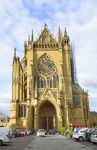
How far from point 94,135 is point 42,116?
3986 centimetres

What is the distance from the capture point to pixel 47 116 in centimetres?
6562

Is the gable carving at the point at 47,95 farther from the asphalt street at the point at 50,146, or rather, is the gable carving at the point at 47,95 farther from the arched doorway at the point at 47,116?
the asphalt street at the point at 50,146

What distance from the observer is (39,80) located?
66.1 metres

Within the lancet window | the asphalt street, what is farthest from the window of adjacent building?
the asphalt street

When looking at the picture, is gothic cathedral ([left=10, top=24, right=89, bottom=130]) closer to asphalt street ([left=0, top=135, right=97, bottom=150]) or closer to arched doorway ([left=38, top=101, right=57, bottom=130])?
arched doorway ([left=38, top=101, right=57, bottom=130])

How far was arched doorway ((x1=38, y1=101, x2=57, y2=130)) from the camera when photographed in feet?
214

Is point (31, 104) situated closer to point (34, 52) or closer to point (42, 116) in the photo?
point (42, 116)

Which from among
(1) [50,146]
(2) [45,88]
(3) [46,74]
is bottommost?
(1) [50,146]

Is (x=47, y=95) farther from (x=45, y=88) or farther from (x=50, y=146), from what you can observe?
(x=50, y=146)

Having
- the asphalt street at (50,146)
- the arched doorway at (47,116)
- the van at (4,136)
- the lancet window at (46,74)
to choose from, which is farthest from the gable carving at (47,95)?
the van at (4,136)

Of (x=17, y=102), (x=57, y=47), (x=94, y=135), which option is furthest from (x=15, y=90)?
(x=94, y=135)

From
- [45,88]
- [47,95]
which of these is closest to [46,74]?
[45,88]

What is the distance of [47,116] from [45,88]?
6.80 m

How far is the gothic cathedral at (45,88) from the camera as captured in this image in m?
62.4
